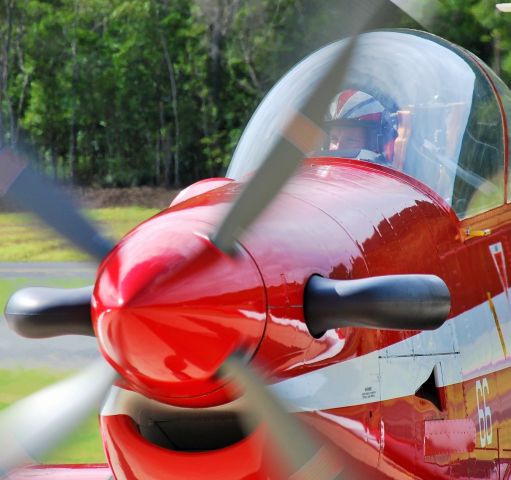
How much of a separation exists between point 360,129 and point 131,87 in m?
38.7

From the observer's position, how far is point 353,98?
5230mm

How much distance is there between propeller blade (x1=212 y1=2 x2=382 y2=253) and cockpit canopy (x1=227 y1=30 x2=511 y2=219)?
131cm

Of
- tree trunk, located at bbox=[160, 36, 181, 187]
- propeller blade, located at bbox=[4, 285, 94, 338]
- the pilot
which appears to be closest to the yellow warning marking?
the pilot

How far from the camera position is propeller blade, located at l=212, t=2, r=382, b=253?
3.34 metres

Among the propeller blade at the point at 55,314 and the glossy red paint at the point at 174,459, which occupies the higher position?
the propeller blade at the point at 55,314

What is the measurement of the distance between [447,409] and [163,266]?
1748mm

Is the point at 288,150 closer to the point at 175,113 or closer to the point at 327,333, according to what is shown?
the point at 327,333

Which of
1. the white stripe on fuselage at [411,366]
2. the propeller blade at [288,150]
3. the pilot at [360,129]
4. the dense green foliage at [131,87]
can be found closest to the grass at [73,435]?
the white stripe on fuselage at [411,366]

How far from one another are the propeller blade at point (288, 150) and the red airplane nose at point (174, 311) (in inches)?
3.6

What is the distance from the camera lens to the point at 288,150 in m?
3.39

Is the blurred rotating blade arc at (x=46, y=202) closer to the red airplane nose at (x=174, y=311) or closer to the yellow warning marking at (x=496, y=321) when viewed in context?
the red airplane nose at (x=174, y=311)

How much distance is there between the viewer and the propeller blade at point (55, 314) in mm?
3854

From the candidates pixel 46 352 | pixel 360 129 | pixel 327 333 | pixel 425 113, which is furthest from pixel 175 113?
pixel 327 333

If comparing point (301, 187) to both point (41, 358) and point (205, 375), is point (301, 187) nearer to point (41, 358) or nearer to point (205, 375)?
point (205, 375)
